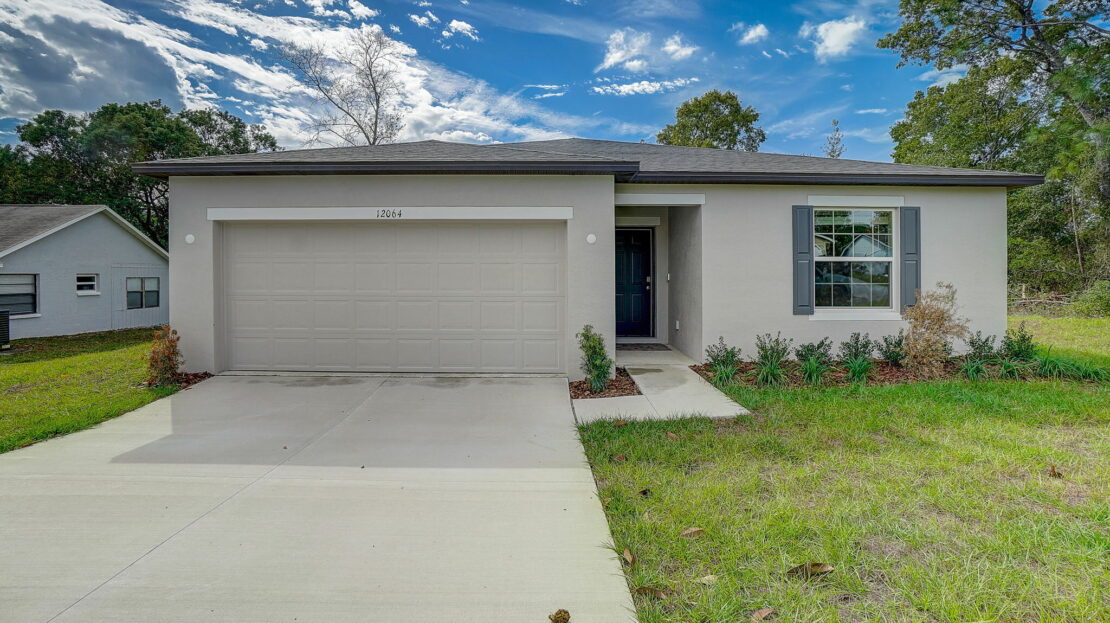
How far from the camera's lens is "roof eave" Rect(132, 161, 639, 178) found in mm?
6195

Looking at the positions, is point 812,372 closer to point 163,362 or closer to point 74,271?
point 163,362

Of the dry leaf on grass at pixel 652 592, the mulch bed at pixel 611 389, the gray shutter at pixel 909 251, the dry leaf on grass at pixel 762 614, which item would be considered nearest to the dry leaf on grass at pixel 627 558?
the dry leaf on grass at pixel 652 592

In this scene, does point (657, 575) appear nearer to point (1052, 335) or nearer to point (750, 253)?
point (750, 253)

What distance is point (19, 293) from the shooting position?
1234cm

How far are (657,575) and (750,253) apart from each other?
5.79 meters

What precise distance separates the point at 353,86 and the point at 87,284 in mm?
10413

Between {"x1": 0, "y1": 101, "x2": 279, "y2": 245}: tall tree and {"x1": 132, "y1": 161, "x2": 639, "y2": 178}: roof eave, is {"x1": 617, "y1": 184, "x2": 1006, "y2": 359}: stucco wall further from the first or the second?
{"x1": 0, "y1": 101, "x2": 279, "y2": 245}: tall tree

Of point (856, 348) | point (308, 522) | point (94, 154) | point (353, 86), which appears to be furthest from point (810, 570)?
point (94, 154)

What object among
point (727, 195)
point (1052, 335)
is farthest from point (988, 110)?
point (727, 195)

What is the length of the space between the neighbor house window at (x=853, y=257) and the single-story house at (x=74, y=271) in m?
17.8

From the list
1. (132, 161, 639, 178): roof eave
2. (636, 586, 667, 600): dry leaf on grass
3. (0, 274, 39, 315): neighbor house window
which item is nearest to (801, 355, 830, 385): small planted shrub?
(132, 161, 639, 178): roof eave

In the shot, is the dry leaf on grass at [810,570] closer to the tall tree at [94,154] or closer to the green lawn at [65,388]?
the green lawn at [65,388]

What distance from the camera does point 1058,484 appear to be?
3.21 m

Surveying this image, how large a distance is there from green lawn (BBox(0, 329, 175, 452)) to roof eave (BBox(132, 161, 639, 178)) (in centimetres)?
288
